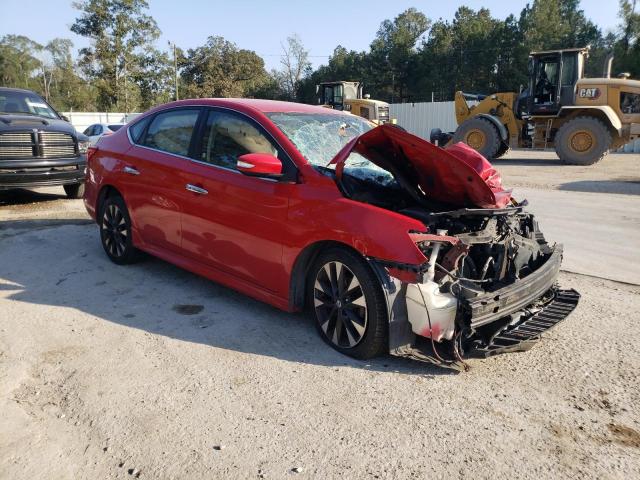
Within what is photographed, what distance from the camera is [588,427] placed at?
284cm

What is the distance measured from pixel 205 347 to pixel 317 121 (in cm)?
212

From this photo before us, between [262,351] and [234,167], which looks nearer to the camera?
[262,351]

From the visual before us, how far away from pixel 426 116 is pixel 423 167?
Result: 31.4 meters

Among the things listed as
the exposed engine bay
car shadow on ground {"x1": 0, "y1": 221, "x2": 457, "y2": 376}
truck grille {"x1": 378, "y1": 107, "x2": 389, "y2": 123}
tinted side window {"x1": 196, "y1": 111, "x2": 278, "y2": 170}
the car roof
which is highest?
truck grille {"x1": 378, "y1": 107, "x2": 389, "y2": 123}

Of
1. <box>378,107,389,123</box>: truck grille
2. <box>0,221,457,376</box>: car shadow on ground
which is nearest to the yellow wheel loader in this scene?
<box>378,107,389,123</box>: truck grille

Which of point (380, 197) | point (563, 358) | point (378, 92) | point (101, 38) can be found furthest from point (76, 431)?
point (378, 92)

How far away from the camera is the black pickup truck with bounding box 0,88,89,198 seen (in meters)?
8.88

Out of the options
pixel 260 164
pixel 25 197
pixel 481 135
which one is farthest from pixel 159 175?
pixel 481 135

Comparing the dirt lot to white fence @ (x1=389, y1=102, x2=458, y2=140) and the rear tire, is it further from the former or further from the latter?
white fence @ (x1=389, y1=102, x2=458, y2=140)

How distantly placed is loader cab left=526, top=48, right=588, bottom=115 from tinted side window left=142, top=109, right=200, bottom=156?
585 inches

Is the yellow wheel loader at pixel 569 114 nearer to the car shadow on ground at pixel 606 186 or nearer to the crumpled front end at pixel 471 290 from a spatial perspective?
the car shadow on ground at pixel 606 186

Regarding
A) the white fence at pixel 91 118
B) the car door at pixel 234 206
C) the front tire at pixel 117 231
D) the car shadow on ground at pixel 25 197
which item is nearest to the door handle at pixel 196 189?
the car door at pixel 234 206

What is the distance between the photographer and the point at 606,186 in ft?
40.0

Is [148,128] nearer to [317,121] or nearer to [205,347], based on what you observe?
[317,121]
